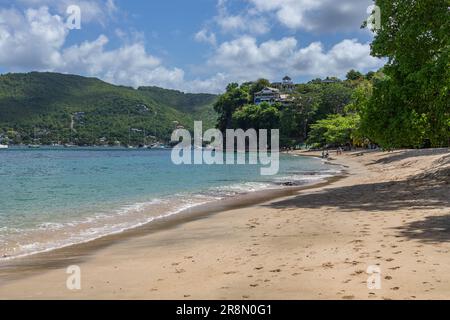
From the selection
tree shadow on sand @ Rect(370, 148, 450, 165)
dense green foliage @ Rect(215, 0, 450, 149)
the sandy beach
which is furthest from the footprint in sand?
tree shadow on sand @ Rect(370, 148, 450, 165)

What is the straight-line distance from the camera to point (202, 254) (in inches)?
424

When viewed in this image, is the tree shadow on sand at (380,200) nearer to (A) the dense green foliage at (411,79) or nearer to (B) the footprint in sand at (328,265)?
(A) the dense green foliage at (411,79)

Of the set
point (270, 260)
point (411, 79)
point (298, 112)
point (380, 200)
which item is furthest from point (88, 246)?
point (298, 112)

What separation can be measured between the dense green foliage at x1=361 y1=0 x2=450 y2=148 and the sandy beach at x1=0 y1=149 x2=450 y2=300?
17.9 feet

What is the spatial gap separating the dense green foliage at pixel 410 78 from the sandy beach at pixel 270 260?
5.44 m

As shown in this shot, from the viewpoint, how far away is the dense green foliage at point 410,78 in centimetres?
1953

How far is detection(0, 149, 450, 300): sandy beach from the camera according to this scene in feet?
23.6

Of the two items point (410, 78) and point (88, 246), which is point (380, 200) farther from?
point (88, 246)

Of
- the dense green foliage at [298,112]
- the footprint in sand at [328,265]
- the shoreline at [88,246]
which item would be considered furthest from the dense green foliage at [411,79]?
the dense green foliage at [298,112]

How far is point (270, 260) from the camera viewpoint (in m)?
9.48
